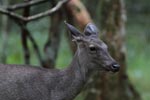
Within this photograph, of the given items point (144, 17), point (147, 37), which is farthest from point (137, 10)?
point (147, 37)

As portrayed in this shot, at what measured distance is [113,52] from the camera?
1295 cm

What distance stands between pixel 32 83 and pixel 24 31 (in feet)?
11.5

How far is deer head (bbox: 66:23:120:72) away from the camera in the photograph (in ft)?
31.1

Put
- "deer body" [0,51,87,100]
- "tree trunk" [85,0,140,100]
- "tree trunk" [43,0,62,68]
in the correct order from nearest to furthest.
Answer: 1. "deer body" [0,51,87,100]
2. "tree trunk" [85,0,140,100]
3. "tree trunk" [43,0,62,68]

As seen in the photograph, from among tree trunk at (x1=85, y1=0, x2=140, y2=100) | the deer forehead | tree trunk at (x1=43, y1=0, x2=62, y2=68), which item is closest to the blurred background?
tree trunk at (x1=43, y1=0, x2=62, y2=68)

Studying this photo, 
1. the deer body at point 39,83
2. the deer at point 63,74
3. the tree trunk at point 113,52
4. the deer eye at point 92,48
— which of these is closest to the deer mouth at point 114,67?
the deer at point 63,74

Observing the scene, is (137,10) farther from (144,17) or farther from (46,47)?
(46,47)

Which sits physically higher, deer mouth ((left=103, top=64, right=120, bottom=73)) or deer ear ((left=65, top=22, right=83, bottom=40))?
deer ear ((left=65, top=22, right=83, bottom=40))

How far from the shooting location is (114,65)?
9.34 m

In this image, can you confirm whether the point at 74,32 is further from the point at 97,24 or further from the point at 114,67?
the point at 97,24

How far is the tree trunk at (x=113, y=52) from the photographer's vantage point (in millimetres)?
12992

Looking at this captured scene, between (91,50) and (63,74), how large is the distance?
0.56m

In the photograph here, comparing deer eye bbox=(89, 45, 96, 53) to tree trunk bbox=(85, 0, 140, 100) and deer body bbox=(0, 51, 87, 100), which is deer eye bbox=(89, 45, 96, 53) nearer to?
deer body bbox=(0, 51, 87, 100)

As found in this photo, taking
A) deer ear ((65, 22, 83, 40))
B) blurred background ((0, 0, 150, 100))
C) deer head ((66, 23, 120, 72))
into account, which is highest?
deer ear ((65, 22, 83, 40))
